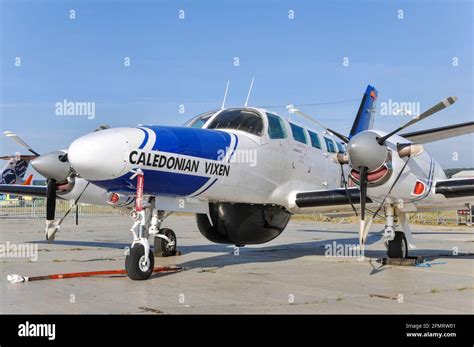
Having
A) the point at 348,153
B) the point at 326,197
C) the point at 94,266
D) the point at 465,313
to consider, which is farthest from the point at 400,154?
the point at 94,266

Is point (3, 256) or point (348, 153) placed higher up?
point (348, 153)

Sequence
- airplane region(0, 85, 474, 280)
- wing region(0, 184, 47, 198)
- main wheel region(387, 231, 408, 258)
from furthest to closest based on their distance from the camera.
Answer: wing region(0, 184, 47, 198) → main wheel region(387, 231, 408, 258) → airplane region(0, 85, 474, 280)

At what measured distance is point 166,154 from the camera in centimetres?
795

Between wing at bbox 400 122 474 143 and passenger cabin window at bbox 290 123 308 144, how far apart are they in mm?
2355

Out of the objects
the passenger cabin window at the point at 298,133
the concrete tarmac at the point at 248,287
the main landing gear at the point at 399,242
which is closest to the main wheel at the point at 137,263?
the concrete tarmac at the point at 248,287

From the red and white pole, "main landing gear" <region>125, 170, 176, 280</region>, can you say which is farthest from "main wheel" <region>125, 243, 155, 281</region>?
the red and white pole

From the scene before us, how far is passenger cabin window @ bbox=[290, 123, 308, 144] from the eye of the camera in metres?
11.3

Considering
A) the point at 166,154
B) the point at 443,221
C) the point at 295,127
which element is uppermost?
the point at 295,127

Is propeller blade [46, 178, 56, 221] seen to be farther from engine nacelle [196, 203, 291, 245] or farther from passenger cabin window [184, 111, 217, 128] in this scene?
passenger cabin window [184, 111, 217, 128]

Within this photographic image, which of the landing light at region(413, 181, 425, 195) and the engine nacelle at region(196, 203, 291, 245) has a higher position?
the landing light at region(413, 181, 425, 195)

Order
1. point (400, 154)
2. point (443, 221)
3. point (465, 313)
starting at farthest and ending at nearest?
point (443, 221)
point (400, 154)
point (465, 313)

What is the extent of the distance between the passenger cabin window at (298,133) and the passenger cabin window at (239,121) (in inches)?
48.7
